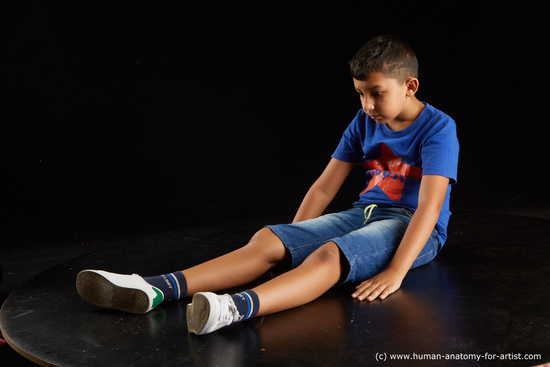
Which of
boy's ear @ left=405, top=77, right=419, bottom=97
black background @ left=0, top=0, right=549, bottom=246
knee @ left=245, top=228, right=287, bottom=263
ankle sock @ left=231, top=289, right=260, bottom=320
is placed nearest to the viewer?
ankle sock @ left=231, top=289, right=260, bottom=320

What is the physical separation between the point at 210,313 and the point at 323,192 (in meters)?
0.81

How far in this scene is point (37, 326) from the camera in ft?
3.95

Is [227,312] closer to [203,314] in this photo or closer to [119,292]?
[203,314]

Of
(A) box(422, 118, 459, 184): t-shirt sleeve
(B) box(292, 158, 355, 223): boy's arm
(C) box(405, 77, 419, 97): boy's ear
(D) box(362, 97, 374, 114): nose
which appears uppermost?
(C) box(405, 77, 419, 97): boy's ear

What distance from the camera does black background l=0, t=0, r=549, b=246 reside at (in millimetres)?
2811

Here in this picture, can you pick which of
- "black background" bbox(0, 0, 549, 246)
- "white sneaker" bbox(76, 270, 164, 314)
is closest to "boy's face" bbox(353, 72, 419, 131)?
"white sneaker" bbox(76, 270, 164, 314)

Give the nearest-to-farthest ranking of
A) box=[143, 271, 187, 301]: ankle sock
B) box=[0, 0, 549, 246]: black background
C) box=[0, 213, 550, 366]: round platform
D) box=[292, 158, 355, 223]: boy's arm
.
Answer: box=[0, 213, 550, 366]: round platform
box=[143, 271, 187, 301]: ankle sock
box=[292, 158, 355, 223]: boy's arm
box=[0, 0, 549, 246]: black background

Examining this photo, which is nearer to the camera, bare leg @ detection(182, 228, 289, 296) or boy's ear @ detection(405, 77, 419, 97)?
bare leg @ detection(182, 228, 289, 296)

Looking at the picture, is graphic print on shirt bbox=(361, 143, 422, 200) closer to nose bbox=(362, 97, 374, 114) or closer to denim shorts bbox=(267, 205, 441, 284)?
denim shorts bbox=(267, 205, 441, 284)

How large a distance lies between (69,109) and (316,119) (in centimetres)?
134

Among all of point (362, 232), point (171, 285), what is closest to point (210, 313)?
point (171, 285)

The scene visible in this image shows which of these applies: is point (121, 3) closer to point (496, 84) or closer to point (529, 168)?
point (496, 84)

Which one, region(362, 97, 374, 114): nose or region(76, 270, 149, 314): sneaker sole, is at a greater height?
region(362, 97, 374, 114): nose

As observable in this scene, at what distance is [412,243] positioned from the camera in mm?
1390
